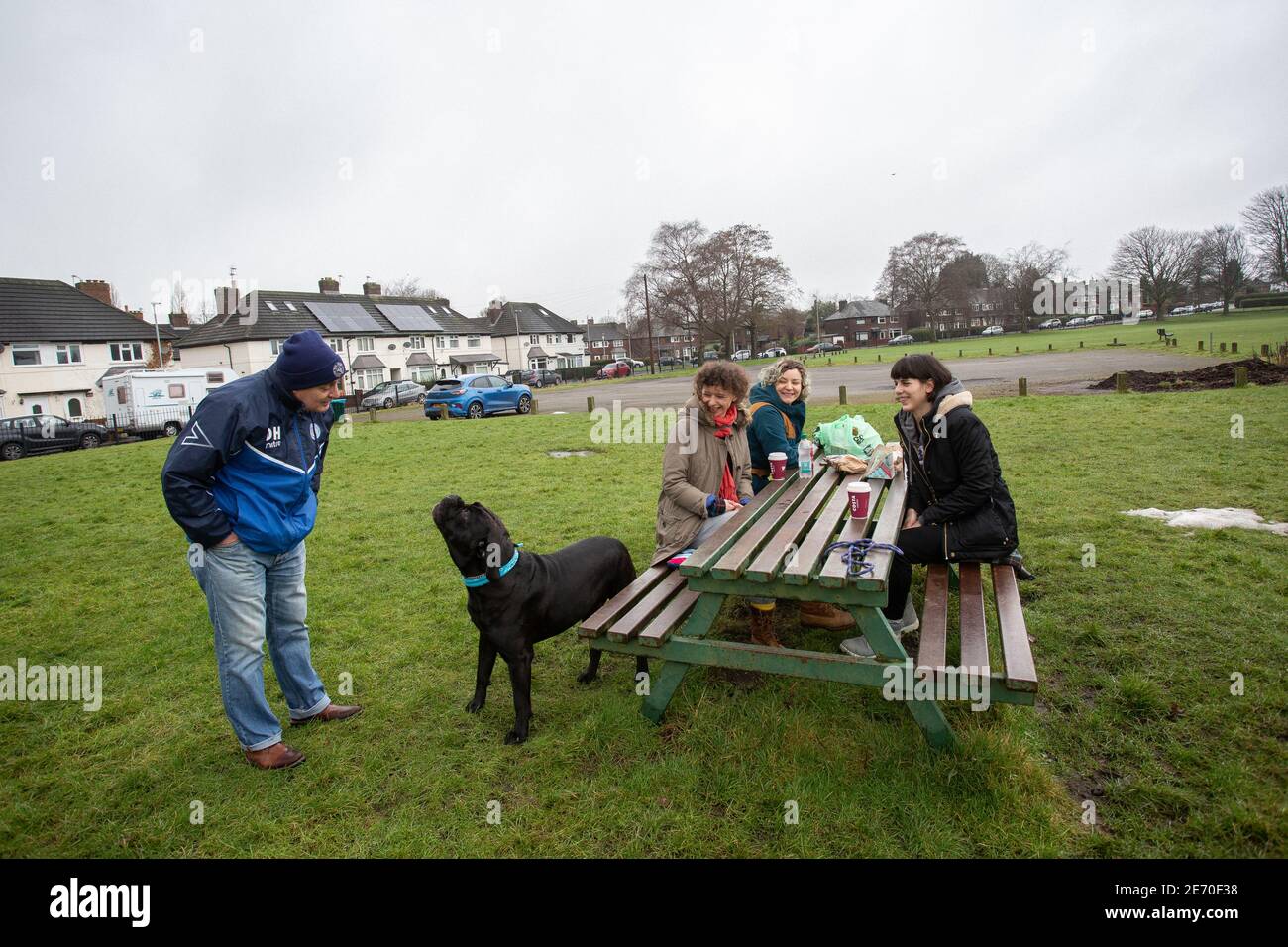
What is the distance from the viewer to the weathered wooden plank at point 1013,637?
260cm

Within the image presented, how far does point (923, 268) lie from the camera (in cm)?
7812

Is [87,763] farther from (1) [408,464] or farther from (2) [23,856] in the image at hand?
(1) [408,464]

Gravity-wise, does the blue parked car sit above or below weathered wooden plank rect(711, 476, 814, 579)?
above

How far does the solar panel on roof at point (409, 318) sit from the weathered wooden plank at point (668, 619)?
5830 cm

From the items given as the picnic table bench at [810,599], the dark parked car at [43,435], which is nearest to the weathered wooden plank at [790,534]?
the picnic table bench at [810,599]

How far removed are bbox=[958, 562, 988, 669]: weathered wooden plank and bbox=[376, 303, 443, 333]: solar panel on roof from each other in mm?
58792

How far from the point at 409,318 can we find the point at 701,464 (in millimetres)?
59563

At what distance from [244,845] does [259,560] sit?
1.23m

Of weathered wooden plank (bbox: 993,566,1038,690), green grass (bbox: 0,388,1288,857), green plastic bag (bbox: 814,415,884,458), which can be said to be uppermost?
green plastic bag (bbox: 814,415,884,458)

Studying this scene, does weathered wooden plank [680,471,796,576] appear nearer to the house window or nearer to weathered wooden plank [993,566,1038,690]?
weathered wooden plank [993,566,1038,690]

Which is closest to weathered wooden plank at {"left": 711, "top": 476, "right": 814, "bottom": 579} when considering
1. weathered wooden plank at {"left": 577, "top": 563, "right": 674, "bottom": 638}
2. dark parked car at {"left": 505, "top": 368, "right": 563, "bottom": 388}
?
weathered wooden plank at {"left": 577, "top": 563, "right": 674, "bottom": 638}

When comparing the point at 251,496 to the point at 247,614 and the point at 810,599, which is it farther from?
the point at 810,599

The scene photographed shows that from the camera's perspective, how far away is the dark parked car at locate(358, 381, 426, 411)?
37.0 m
